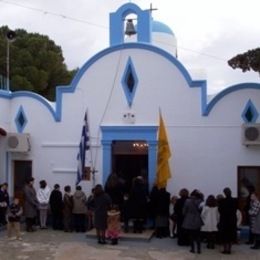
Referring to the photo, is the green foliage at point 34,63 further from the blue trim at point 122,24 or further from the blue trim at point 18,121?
the blue trim at point 122,24

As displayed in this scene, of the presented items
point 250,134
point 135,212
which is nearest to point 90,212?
point 135,212

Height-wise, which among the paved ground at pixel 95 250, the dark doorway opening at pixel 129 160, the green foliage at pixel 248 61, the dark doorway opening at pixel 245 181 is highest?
the green foliage at pixel 248 61

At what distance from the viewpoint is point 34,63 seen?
102ft

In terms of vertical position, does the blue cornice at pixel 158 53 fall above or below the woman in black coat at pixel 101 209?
above

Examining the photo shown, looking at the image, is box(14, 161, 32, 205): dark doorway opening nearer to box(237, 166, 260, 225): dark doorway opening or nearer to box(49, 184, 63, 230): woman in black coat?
box(49, 184, 63, 230): woman in black coat

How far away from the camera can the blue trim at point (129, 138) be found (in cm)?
1415

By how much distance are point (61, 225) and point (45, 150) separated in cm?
242

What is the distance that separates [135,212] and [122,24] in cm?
560

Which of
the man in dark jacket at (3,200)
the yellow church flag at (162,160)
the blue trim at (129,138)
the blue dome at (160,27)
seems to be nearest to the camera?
the yellow church flag at (162,160)

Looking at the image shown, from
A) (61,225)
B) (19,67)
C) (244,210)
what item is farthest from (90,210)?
(19,67)

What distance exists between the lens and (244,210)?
42.5 ft

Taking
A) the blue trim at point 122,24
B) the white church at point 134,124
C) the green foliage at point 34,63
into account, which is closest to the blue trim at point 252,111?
the white church at point 134,124

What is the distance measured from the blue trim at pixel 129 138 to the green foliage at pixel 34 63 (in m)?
16.2

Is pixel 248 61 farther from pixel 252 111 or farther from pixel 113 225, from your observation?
pixel 113 225
